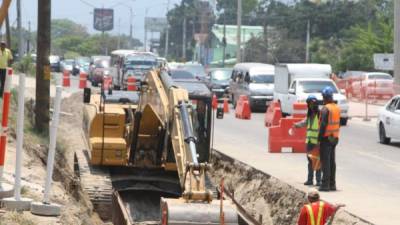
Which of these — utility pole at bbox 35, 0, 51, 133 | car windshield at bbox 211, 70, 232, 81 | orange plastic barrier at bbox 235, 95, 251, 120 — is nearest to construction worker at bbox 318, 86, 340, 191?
utility pole at bbox 35, 0, 51, 133

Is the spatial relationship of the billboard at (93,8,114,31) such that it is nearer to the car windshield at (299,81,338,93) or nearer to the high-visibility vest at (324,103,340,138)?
the car windshield at (299,81,338,93)

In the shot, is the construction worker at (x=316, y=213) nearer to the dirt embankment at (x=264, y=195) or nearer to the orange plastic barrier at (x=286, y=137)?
the dirt embankment at (x=264, y=195)

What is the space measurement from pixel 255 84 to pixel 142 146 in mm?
24449

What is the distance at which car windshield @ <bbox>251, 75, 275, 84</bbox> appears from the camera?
139ft

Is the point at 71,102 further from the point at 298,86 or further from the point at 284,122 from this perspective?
the point at 284,122

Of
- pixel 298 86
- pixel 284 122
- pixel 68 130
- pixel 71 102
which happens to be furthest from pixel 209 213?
pixel 71 102

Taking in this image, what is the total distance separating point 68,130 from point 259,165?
11.4 m

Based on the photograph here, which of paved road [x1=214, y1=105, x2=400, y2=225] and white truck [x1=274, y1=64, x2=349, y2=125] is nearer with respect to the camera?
paved road [x1=214, y1=105, x2=400, y2=225]

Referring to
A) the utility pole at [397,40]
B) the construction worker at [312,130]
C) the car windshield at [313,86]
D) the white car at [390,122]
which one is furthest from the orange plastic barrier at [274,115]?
the construction worker at [312,130]

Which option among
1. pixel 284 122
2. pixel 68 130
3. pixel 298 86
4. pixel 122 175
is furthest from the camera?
pixel 298 86

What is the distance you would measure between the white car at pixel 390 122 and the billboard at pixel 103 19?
135976 mm

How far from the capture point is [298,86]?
118 feet

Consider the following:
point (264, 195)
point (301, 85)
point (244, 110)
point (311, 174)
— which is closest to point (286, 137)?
point (264, 195)

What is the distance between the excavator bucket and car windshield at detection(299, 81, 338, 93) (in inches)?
958
